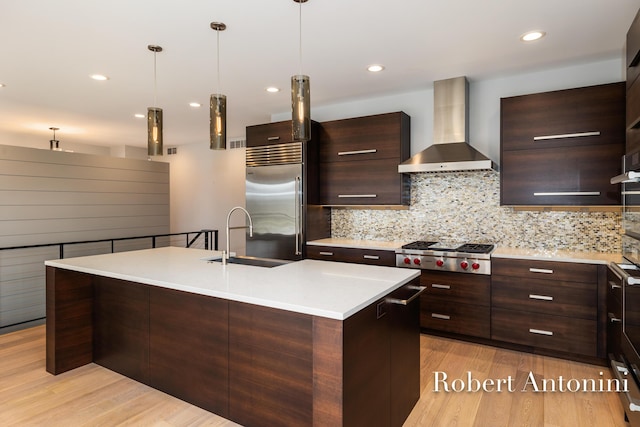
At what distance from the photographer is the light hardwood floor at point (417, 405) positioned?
225cm

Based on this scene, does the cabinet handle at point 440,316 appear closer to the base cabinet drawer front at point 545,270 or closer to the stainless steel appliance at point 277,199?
the base cabinet drawer front at point 545,270

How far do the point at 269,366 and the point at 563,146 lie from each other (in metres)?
2.99

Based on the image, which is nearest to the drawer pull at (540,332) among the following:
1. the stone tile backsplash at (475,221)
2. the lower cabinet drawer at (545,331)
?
the lower cabinet drawer at (545,331)

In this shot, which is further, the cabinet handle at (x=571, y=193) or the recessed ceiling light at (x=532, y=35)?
the cabinet handle at (x=571, y=193)

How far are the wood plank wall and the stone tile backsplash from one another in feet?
11.6

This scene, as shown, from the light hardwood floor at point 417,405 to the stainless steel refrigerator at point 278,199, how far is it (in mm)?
1993

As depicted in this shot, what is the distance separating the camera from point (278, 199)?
447cm

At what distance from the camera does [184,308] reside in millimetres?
2340

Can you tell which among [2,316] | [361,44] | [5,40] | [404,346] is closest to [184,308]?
[404,346]

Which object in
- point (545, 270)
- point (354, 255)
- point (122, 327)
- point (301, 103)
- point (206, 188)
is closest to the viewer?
point (301, 103)

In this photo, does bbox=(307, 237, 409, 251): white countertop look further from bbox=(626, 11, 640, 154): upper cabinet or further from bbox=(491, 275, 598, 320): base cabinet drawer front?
bbox=(626, 11, 640, 154): upper cabinet

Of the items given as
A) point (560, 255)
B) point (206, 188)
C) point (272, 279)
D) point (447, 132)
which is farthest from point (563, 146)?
point (206, 188)

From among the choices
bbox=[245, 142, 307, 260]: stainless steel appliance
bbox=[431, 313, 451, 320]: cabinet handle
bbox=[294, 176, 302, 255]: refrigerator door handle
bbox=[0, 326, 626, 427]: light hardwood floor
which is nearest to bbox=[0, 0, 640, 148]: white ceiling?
bbox=[245, 142, 307, 260]: stainless steel appliance

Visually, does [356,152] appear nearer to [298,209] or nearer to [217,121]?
[298,209]
